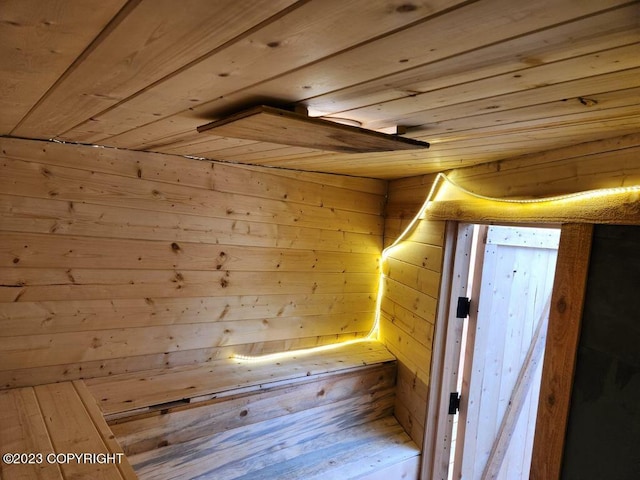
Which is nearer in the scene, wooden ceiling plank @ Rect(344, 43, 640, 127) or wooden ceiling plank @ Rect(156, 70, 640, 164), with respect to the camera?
wooden ceiling plank @ Rect(344, 43, 640, 127)

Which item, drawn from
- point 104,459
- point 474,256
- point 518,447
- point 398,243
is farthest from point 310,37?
point 518,447

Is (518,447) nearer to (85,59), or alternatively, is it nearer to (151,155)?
(151,155)

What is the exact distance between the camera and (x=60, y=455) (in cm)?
154

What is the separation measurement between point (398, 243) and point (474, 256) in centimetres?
61

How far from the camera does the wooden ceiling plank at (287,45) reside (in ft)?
1.74

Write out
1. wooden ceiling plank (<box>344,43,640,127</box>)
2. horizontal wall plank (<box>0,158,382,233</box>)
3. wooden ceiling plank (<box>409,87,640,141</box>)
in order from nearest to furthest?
wooden ceiling plank (<box>344,43,640,127</box>), wooden ceiling plank (<box>409,87,640,141</box>), horizontal wall plank (<box>0,158,382,233</box>)

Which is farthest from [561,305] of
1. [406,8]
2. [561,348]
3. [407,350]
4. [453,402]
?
[406,8]

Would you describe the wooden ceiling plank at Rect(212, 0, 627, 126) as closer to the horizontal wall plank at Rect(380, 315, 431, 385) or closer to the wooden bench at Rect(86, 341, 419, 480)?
the wooden bench at Rect(86, 341, 419, 480)

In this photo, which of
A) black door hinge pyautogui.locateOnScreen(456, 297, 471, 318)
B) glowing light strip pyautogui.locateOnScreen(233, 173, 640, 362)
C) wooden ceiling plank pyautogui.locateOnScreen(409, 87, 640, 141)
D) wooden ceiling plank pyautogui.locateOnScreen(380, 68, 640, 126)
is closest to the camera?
wooden ceiling plank pyautogui.locateOnScreen(380, 68, 640, 126)

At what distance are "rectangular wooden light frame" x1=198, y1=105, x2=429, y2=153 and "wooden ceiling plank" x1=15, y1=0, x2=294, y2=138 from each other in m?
0.17

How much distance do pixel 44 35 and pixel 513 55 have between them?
741 millimetres

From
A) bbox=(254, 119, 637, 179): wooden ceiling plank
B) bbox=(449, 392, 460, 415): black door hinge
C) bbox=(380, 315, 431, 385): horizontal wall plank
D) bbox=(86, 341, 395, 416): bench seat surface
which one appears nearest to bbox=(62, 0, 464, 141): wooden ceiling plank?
bbox=(254, 119, 637, 179): wooden ceiling plank

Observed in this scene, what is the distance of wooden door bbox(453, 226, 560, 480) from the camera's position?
2432mm

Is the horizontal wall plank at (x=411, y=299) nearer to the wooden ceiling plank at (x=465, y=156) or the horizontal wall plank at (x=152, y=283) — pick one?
the horizontal wall plank at (x=152, y=283)
